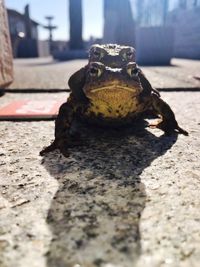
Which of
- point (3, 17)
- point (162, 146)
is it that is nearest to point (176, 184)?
point (162, 146)

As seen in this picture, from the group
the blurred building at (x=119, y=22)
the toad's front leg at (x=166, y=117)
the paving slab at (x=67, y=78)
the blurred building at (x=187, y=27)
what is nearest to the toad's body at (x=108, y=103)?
the toad's front leg at (x=166, y=117)

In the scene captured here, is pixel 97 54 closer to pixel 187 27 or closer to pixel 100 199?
pixel 100 199

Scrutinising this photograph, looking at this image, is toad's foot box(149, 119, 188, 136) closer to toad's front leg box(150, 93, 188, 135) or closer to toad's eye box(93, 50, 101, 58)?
toad's front leg box(150, 93, 188, 135)

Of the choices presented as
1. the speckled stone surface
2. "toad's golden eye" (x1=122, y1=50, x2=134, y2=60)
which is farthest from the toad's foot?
"toad's golden eye" (x1=122, y1=50, x2=134, y2=60)

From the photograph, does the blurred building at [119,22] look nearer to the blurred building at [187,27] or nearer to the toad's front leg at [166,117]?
the blurred building at [187,27]

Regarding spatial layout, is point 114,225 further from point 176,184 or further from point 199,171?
point 199,171

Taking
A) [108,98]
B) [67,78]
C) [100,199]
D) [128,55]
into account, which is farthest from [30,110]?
[67,78]
